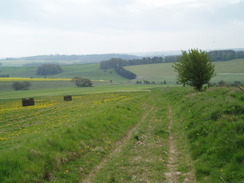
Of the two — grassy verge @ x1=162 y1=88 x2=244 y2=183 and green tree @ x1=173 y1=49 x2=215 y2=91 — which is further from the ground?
green tree @ x1=173 y1=49 x2=215 y2=91

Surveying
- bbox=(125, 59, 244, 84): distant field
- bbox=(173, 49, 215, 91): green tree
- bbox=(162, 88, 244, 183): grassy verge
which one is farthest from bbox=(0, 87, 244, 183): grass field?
bbox=(125, 59, 244, 84): distant field

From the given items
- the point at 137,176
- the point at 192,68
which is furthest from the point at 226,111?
the point at 192,68

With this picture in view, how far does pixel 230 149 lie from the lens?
9.67 m

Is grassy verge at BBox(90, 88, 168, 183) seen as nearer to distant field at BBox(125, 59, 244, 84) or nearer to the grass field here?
the grass field

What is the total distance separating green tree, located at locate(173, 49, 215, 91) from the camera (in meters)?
38.0

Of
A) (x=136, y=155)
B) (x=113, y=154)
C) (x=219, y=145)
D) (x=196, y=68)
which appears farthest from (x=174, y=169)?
(x=196, y=68)

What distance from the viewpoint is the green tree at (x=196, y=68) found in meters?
38.0

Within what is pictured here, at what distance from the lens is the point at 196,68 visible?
3809cm

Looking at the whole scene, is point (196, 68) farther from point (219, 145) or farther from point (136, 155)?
point (219, 145)

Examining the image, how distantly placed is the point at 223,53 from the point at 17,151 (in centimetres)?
18663

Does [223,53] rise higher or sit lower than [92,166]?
higher

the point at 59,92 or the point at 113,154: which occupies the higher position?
the point at 113,154

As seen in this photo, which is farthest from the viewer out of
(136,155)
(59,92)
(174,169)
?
(59,92)

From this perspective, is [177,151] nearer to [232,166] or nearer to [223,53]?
[232,166]
